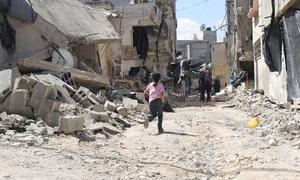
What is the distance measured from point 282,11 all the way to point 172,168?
6.64 meters

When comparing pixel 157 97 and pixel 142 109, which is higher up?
pixel 157 97

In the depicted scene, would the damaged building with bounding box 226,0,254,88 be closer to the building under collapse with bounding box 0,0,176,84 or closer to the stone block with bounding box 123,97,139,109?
the building under collapse with bounding box 0,0,176,84

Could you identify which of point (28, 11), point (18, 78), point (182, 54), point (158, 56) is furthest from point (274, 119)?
point (182, 54)

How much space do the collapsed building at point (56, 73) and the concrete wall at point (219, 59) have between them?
61.9ft

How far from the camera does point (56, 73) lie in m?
13.4

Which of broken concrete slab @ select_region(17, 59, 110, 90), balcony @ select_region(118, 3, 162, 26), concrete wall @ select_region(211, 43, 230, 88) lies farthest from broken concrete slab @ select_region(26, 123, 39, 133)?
concrete wall @ select_region(211, 43, 230, 88)

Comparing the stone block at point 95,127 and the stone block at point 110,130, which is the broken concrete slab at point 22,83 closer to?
the stone block at point 95,127

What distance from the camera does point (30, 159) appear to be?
23.4ft

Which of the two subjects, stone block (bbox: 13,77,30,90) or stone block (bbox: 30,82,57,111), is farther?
stone block (bbox: 13,77,30,90)

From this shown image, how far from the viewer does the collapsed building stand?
10164 mm

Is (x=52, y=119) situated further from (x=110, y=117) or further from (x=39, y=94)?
(x=110, y=117)

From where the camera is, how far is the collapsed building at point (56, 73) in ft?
33.3

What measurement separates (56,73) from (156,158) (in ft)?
19.3

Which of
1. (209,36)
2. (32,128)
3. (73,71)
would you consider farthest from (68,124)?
(209,36)
